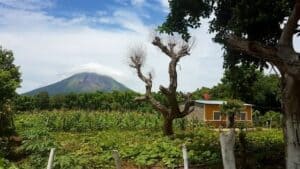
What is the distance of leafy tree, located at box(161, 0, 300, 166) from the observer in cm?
1102

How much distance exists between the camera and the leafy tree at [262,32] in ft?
36.1

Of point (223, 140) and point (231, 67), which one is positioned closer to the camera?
point (223, 140)

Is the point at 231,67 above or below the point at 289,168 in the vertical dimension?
above

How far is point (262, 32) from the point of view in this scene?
1364 cm

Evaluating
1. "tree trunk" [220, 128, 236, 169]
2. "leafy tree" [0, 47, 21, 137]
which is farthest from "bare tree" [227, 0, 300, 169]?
"leafy tree" [0, 47, 21, 137]

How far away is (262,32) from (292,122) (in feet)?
11.1

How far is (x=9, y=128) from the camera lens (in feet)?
71.6

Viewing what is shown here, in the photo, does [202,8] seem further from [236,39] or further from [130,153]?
[130,153]

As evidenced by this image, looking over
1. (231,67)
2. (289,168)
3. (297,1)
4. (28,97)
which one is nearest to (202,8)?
(231,67)

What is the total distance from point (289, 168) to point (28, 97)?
1651 inches

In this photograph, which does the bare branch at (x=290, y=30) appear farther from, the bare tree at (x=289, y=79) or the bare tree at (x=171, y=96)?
the bare tree at (x=171, y=96)

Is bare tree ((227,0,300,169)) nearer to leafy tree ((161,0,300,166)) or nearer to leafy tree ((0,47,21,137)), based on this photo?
leafy tree ((161,0,300,166))

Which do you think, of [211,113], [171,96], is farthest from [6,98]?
[211,113]

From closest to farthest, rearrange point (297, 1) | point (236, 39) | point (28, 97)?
1. point (297, 1)
2. point (236, 39)
3. point (28, 97)
